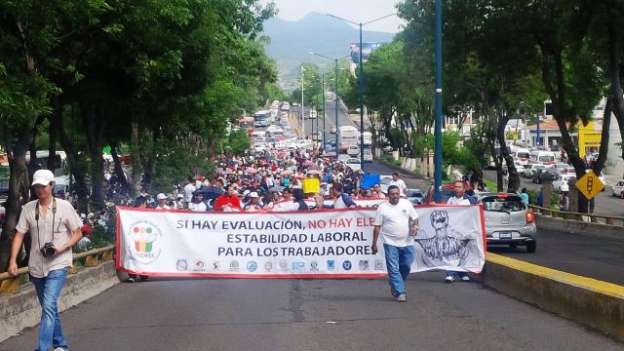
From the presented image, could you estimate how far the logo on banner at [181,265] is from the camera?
18.7 metres

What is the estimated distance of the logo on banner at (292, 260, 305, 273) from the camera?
18734 millimetres

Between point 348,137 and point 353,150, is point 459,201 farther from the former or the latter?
point 348,137

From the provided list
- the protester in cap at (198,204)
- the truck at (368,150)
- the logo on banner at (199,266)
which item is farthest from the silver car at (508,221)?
the truck at (368,150)

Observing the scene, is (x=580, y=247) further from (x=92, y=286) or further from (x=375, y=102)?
(x=375, y=102)

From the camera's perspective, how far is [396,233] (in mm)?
14906

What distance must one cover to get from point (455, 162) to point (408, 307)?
56.5m

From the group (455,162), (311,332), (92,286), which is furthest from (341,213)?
(455,162)

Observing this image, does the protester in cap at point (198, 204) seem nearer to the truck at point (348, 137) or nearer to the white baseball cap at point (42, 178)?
the white baseball cap at point (42, 178)

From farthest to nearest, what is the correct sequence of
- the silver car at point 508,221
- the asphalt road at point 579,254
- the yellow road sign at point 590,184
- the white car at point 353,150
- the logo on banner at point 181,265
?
the white car at point 353,150, the yellow road sign at point 590,184, the silver car at point 508,221, the asphalt road at point 579,254, the logo on banner at point 181,265

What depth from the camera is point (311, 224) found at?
18.9m

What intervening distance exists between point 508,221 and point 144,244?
36.4 ft

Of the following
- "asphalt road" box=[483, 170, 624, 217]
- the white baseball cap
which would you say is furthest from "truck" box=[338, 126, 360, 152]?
the white baseball cap

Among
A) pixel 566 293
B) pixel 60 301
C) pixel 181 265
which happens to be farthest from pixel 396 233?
pixel 181 265

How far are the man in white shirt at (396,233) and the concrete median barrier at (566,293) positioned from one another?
64.7 inches
